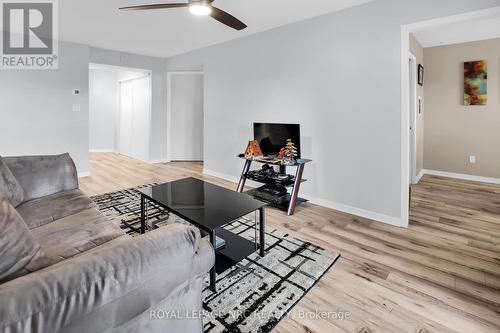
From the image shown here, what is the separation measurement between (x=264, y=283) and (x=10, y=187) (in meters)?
1.95

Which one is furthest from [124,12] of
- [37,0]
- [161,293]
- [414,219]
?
[414,219]

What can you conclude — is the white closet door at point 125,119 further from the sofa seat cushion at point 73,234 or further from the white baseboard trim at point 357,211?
the sofa seat cushion at point 73,234

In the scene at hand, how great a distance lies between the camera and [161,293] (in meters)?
0.97

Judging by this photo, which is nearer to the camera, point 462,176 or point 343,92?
point 343,92

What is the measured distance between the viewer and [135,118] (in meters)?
7.00

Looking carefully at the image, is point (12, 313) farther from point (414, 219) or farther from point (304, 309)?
point (414, 219)

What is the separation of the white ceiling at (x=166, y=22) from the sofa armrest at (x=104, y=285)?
299 centimetres

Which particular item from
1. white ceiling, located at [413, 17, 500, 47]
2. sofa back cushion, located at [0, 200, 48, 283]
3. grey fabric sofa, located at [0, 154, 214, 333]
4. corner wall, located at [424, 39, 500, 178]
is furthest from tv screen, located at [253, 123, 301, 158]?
corner wall, located at [424, 39, 500, 178]

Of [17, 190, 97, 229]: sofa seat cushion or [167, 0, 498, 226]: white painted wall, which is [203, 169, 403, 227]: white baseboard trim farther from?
[17, 190, 97, 229]: sofa seat cushion

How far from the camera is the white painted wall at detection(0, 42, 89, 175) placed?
14.3 feet

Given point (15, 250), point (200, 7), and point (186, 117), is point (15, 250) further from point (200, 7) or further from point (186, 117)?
point (186, 117)

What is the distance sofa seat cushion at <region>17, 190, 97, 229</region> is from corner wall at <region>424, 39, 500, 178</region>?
18.6ft

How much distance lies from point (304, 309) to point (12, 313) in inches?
56.7

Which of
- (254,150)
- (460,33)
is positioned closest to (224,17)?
(254,150)
